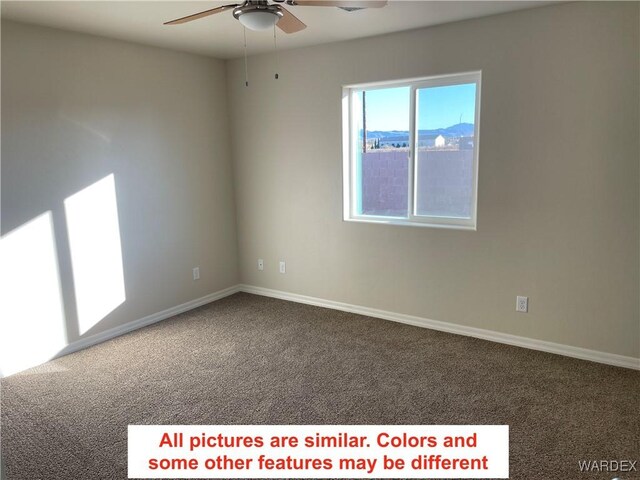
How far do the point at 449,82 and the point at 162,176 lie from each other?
2.54 metres

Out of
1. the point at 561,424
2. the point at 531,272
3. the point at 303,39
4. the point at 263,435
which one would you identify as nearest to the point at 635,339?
the point at 531,272

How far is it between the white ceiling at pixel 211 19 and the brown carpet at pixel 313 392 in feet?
7.71

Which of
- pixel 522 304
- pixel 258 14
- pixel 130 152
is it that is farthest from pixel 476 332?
pixel 130 152

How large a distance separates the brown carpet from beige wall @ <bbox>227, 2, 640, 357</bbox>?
356mm

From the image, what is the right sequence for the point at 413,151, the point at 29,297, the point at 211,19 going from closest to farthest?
the point at 211,19
the point at 29,297
the point at 413,151

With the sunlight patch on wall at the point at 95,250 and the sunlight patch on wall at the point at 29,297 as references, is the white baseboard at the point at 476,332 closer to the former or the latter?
the sunlight patch on wall at the point at 95,250

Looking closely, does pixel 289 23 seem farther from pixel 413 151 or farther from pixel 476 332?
pixel 476 332

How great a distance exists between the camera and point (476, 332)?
3586 mm

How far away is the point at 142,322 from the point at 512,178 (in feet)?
10.6

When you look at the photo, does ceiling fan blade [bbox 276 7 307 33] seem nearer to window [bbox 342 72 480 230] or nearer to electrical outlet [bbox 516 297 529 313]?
window [bbox 342 72 480 230]

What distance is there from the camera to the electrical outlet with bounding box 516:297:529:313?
3342mm

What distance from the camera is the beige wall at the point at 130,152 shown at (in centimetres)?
314

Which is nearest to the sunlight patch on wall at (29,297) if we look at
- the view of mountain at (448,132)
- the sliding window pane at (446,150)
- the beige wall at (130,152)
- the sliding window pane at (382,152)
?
the beige wall at (130,152)
